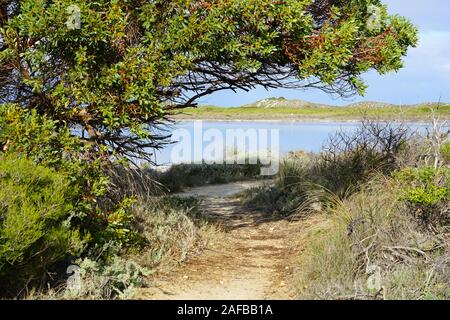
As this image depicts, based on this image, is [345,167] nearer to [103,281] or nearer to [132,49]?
[132,49]

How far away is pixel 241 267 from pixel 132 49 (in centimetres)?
334

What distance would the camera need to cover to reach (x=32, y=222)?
593 centimetres

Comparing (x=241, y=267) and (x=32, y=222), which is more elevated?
(x=32, y=222)

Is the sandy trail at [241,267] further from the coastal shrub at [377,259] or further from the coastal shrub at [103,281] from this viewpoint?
the coastal shrub at [377,259]

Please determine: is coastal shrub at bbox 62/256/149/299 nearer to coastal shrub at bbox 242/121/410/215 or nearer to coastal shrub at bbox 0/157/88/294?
coastal shrub at bbox 0/157/88/294

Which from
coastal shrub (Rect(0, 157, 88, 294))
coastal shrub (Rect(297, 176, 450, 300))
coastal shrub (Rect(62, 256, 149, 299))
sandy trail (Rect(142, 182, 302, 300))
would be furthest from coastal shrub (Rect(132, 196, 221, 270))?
coastal shrub (Rect(297, 176, 450, 300))

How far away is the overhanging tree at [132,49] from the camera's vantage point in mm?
7383

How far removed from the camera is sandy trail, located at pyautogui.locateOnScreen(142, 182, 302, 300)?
7198 mm

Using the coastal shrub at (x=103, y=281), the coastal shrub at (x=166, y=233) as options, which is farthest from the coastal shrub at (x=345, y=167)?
the coastal shrub at (x=103, y=281)

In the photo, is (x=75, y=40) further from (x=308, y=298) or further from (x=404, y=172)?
(x=404, y=172)

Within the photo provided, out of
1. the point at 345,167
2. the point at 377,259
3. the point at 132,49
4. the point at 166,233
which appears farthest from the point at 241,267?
the point at 345,167

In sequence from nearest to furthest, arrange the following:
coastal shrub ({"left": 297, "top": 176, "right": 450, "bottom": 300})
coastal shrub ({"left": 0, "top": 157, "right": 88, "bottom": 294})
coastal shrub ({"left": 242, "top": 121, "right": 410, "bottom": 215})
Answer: coastal shrub ({"left": 0, "top": 157, "right": 88, "bottom": 294}) < coastal shrub ({"left": 297, "top": 176, "right": 450, "bottom": 300}) < coastal shrub ({"left": 242, "top": 121, "right": 410, "bottom": 215})

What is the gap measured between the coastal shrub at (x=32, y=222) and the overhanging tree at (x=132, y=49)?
1150 millimetres

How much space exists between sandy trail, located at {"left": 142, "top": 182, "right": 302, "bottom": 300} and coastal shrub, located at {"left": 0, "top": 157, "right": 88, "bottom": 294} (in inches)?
46.7
